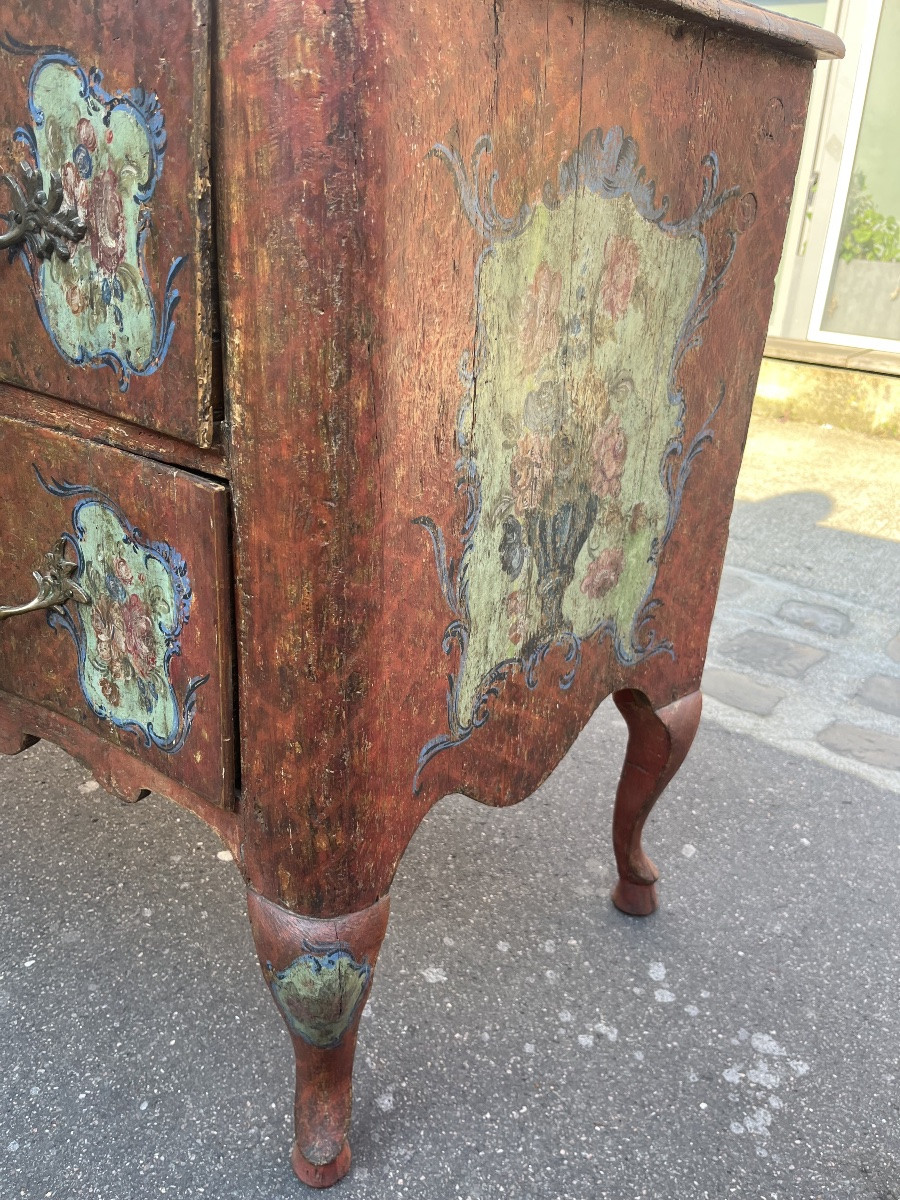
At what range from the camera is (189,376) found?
0.82 m

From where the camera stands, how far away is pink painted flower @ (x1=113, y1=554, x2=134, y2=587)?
3.15 feet

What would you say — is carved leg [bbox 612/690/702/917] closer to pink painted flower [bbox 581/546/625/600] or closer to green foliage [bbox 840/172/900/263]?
pink painted flower [bbox 581/546/625/600]

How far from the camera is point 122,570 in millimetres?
967

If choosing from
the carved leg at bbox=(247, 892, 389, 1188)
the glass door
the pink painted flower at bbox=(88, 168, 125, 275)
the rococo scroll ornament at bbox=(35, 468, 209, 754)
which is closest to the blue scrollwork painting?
the carved leg at bbox=(247, 892, 389, 1188)

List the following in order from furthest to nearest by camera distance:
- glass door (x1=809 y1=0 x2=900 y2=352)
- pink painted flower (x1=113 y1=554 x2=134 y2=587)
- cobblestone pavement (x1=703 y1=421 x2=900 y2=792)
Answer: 1. glass door (x1=809 y1=0 x2=900 y2=352)
2. cobblestone pavement (x1=703 y1=421 x2=900 y2=792)
3. pink painted flower (x1=113 y1=554 x2=134 y2=587)

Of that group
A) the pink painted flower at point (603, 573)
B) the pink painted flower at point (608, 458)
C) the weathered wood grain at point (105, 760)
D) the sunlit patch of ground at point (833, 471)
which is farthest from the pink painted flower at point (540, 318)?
the sunlit patch of ground at point (833, 471)

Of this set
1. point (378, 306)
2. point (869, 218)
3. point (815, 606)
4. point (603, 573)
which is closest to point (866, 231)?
point (869, 218)

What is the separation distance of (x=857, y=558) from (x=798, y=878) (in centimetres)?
152

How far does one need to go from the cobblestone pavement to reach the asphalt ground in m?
0.12

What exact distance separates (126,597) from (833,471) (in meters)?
3.05

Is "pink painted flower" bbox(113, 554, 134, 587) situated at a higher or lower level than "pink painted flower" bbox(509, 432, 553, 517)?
lower

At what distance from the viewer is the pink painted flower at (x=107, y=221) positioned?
0.82 meters

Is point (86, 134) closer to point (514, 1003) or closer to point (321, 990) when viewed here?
point (321, 990)

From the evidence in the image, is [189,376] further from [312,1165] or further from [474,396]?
[312,1165]
